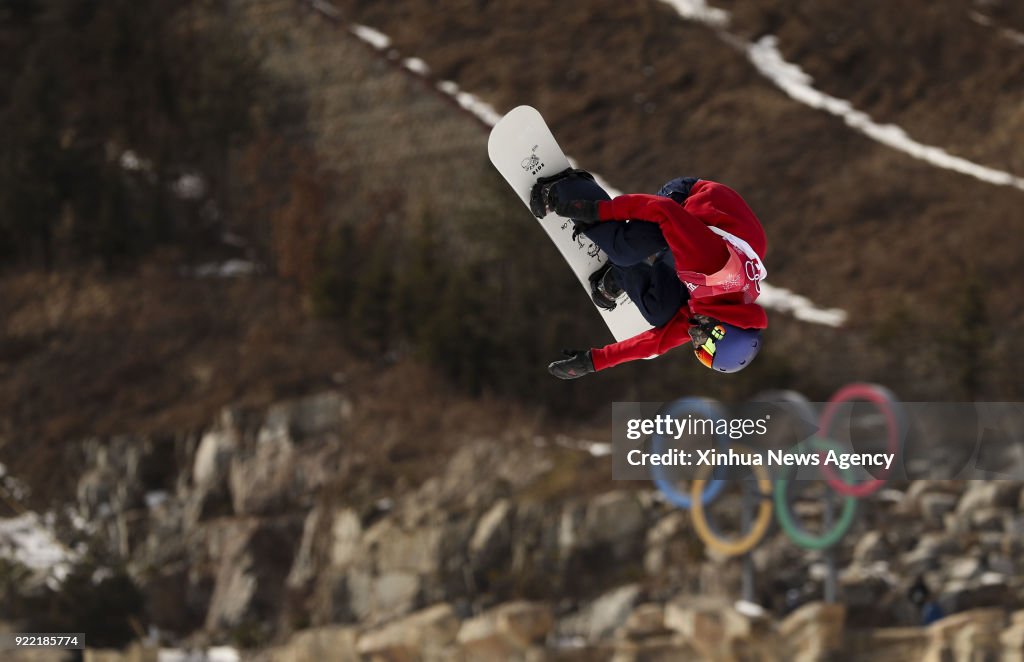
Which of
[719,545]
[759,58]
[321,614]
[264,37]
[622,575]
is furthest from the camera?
[264,37]

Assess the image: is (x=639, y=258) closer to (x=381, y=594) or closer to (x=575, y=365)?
(x=575, y=365)

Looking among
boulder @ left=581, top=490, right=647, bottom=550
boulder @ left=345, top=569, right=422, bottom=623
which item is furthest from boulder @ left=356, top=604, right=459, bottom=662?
boulder @ left=581, top=490, right=647, bottom=550

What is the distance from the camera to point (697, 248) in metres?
4.91

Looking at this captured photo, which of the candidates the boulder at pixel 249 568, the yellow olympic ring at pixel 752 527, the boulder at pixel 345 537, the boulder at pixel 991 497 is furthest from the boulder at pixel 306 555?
the boulder at pixel 991 497

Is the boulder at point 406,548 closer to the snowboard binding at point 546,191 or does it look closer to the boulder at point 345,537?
the boulder at point 345,537

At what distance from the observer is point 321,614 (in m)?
16.1

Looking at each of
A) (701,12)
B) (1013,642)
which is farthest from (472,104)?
(1013,642)

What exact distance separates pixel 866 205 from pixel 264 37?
12678mm

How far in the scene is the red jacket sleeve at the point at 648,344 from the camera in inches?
211

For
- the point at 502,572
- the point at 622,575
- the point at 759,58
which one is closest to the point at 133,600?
the point at 502,572

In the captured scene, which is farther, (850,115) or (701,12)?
(701,12)

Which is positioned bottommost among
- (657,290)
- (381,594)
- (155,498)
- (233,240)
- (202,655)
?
(202,655)

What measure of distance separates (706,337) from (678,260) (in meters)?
0.40

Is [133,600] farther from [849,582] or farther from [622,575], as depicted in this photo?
[849,582]
